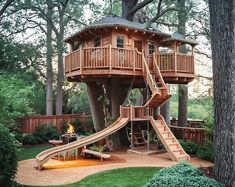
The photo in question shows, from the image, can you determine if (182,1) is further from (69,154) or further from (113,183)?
(113,183)

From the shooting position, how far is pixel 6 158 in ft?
26.6

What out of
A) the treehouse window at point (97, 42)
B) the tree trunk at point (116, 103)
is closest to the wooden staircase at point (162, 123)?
the tree trunk at point (116, 103)

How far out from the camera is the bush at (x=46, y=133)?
20156 mm

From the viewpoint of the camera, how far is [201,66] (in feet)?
86.2

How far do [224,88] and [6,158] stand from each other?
19.3 feet

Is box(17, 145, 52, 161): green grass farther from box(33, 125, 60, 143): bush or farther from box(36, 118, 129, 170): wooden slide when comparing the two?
box(36, 118, 129, 170): wooden slide

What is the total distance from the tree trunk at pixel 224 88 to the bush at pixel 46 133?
14.9m

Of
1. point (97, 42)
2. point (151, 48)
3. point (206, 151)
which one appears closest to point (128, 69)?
point (97, 42)

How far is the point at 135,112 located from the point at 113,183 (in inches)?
269

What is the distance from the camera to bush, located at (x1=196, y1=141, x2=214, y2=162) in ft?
44.8

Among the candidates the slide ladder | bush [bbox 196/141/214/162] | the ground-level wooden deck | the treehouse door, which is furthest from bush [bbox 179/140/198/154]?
the treehouse door

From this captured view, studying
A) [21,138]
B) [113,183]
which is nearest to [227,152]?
[113,183]

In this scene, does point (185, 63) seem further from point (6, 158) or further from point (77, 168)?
point (6, 158)

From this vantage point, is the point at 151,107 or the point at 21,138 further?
the point at 21,138
